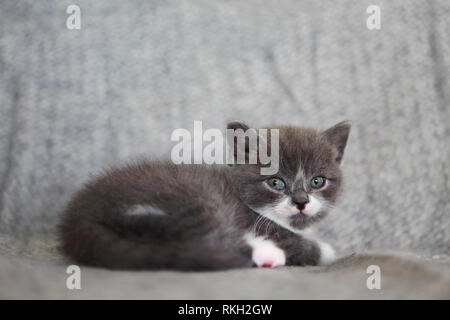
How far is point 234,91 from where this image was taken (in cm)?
242

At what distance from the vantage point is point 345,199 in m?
2.38

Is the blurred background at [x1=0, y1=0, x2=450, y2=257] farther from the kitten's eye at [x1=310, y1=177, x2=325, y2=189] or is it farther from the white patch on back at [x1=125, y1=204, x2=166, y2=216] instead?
the white patch on back at [x1=125, y1=204, x2=166, y2=216]

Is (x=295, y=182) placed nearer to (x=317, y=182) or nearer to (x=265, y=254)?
(x=317, y=182)

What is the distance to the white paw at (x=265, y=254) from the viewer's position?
167 centimetres

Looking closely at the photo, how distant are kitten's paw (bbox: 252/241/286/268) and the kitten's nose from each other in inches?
7.3

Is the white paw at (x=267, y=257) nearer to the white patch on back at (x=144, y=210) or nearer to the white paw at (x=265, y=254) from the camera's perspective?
the white paw at (x=265, y=254)

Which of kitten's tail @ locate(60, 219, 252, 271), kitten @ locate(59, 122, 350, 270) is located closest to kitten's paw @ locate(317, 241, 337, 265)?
kitten @ locate(59, 122, 350, 270)

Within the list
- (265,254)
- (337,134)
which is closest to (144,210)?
(265,254)

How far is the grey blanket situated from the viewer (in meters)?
2.29

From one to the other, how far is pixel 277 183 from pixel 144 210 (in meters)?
0.58

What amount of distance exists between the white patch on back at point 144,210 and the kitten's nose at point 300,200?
1.77 ft

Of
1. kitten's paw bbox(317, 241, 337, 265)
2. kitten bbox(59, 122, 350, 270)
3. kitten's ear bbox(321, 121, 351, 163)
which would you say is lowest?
kitten's paw bbox(317, 241, 337, 265)
